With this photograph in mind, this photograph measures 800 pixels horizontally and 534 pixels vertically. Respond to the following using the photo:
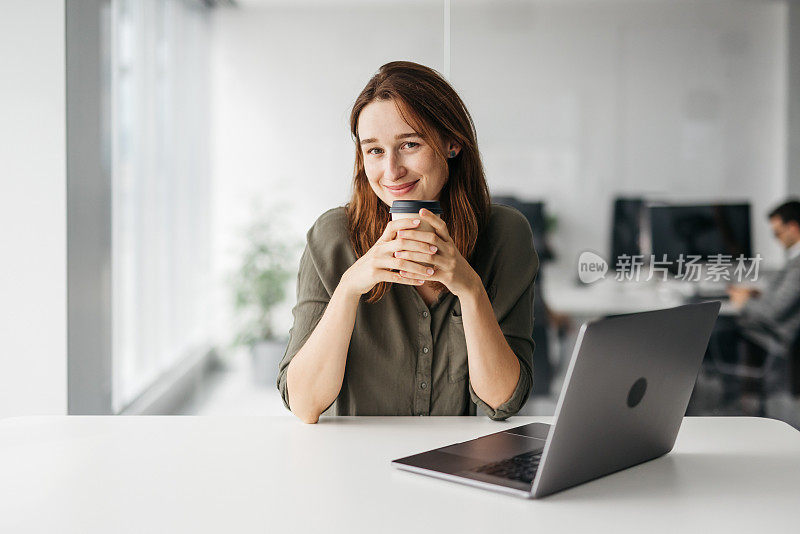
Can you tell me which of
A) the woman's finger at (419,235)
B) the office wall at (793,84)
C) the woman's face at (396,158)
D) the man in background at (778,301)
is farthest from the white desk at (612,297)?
the woman's finger at (419,235)

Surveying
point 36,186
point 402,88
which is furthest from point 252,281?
point 402,88

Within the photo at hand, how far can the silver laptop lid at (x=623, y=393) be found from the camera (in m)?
0.97

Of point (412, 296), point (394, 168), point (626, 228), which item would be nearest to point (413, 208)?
point (394, 168)

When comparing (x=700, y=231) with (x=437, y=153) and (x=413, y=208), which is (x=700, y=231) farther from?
(x=413, y=208)

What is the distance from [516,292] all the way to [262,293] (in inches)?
83.7

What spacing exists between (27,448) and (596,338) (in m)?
0.89

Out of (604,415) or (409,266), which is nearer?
(604,415)

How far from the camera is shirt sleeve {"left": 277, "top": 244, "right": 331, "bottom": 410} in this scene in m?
1.57

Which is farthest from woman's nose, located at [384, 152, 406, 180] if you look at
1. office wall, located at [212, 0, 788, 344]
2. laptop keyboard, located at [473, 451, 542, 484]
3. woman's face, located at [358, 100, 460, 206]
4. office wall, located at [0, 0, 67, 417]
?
office wall, located at [212, 0, 788, 344]

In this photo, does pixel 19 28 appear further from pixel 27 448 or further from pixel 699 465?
Result: pixel 699 465

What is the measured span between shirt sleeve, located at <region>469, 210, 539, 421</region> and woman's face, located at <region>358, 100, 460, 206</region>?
9.0 inches

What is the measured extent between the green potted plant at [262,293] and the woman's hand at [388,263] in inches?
77.0

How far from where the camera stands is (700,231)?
298 cm

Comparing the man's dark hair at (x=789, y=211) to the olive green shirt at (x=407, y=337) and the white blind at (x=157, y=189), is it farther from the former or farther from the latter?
the white blind at (x=157, y=189)
